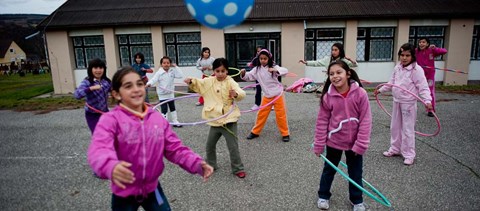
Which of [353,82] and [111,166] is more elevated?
[353,82]

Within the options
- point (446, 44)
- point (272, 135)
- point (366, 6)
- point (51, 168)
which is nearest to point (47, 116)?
point (51, 168)

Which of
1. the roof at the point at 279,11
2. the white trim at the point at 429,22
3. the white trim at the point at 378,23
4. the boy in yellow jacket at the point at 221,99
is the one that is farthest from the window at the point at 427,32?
the boy in yellow jacket at the point at 221,99

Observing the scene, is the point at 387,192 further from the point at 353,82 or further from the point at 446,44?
the point at 446,44

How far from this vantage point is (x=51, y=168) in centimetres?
470

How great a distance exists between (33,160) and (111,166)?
14.4ft

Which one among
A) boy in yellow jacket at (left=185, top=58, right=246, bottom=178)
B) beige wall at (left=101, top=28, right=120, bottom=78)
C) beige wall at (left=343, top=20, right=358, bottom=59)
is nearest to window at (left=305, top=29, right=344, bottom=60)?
beige wall at (left=343, top=20, right=358, bottom=59)

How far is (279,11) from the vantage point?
13.7 metres

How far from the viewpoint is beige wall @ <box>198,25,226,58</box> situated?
14.0 m

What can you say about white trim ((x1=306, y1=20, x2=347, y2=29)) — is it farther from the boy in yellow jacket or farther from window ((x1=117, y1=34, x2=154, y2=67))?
the boy in yellow jacket

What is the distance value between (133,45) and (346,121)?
13.7m

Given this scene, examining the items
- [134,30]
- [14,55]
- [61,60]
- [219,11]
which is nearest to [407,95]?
[219,11]

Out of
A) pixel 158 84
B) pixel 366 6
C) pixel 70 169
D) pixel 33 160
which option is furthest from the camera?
→ pixel 366 6

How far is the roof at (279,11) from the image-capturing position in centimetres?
1317

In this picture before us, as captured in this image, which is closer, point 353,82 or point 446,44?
point 353,82
